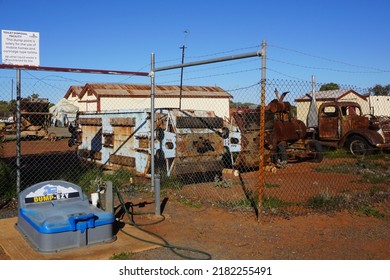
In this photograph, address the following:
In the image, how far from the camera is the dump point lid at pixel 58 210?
14.9ft

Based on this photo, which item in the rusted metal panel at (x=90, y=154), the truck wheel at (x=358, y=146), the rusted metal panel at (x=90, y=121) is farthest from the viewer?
the truck wheel at (x=358, y=146)

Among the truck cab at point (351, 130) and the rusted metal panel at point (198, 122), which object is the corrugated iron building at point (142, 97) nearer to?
the truck cab at point (351, 130)

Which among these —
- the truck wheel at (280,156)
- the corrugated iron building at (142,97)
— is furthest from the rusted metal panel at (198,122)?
the corrugated iron building at (142,97)

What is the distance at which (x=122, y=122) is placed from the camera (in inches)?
367

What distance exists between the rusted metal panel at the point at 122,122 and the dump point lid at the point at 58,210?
364 cm

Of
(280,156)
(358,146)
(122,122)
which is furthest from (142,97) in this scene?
(122,122)

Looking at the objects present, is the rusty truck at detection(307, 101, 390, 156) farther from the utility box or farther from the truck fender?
the utility box

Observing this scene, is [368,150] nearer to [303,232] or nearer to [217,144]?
[217,144]

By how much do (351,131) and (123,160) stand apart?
29.1 feet

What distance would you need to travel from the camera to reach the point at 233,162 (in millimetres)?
9992

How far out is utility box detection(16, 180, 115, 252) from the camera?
4.51 metres

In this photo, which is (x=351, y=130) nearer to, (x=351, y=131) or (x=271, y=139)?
(x=351, y=131)
